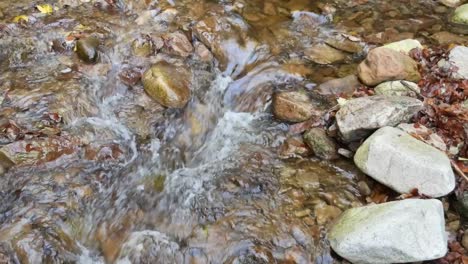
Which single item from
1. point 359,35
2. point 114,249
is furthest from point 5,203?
point 359,35

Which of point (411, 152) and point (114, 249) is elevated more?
point (411, 152)

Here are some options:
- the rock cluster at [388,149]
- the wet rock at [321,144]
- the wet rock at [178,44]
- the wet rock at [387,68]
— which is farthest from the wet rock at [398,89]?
the wet rock at [178,44]

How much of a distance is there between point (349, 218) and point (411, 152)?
35.1 inches

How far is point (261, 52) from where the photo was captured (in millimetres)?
6285

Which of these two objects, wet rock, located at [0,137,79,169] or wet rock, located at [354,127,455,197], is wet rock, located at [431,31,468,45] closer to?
wet rock, located at [354,127,455,197]

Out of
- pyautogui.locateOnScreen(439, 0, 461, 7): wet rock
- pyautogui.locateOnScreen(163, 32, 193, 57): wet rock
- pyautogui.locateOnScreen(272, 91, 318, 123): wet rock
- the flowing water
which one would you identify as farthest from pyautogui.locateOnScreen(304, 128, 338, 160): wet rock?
pyautogui.locateOnScreen(439, 0, 461, 7): wet rock

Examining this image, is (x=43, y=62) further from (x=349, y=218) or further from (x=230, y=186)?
(x=349, y=218)

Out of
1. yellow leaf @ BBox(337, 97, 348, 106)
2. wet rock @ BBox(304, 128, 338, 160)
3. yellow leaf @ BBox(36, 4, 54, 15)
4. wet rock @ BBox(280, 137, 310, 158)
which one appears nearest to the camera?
wet rock @ BBox(304, 128, 338, 160)

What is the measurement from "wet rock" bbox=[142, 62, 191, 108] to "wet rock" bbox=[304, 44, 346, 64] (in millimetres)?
1905

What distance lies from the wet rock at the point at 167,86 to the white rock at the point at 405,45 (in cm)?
289

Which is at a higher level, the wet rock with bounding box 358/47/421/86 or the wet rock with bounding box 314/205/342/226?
the wet rock with bounding box 358/47/421/86

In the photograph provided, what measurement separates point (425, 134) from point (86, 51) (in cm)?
444

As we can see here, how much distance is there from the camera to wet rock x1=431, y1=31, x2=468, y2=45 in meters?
6.33

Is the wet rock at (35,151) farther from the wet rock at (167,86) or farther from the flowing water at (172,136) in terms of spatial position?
the wet rock at (167,86)
